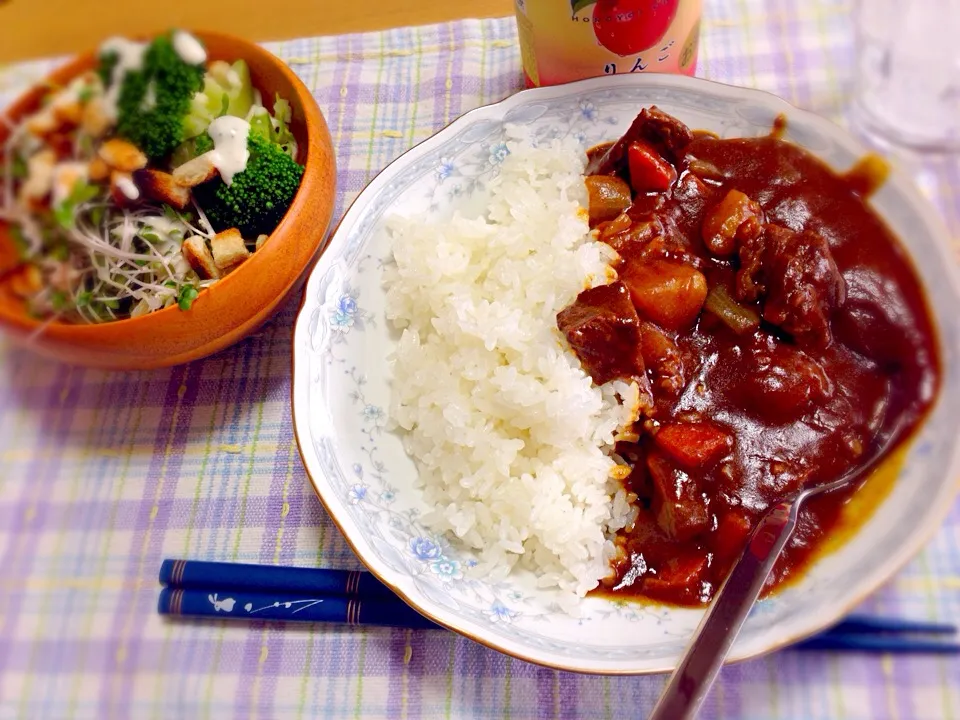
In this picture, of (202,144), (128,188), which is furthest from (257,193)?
(128,188)

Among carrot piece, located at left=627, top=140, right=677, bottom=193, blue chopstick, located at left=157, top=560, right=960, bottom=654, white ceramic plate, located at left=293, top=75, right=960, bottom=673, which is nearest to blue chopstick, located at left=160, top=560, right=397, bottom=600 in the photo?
blue chopstick, located at left=157, top=560, right=960, bottom=654

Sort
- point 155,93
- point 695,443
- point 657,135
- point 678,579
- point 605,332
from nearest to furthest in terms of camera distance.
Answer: point 155,93 → point 678,579 → point 695,443 → point 605,332 → point 657,135

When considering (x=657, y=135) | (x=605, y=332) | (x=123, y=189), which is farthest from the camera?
(x=657, y=135)

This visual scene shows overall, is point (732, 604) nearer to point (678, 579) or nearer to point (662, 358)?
point (678, 579)

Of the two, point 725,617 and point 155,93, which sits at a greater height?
point 155,93

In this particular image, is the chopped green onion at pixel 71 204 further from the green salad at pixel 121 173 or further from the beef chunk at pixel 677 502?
the beef chunk at pixel 677 502

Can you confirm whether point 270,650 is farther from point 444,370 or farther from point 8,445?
point 8,445

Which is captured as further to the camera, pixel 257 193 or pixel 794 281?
pixel 794 281

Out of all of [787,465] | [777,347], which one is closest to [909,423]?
[787,465]
